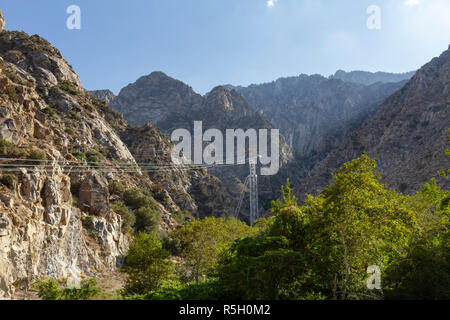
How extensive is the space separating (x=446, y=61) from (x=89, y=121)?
3694 inches

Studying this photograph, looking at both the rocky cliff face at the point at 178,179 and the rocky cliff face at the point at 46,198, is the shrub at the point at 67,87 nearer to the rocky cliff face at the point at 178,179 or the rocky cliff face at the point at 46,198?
the rocky cliff face at the point at 46,198

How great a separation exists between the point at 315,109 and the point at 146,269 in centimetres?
14695

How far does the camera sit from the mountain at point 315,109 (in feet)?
372

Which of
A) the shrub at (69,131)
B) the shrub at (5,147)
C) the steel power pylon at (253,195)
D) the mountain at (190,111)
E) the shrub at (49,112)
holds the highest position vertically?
the mountain at (190,111)

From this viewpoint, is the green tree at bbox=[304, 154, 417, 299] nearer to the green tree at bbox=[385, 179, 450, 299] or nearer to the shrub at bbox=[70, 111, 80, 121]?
the green tree at bbox=[385, 179, 450, 299]

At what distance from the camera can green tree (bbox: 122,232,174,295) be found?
1855cm

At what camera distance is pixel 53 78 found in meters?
47.5

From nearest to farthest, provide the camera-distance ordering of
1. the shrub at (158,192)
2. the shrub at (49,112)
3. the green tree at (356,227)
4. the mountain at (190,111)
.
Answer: the green tree at (356,227) < the shrub at (49,112) < the shrub at (158,192) < the mountain at (190,111)

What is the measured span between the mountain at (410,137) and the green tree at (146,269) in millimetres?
42246

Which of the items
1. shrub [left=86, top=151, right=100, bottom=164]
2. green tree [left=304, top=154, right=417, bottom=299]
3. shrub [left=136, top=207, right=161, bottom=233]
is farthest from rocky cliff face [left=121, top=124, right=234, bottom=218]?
green tree [left=304, top=154, right=417, bottom=299]

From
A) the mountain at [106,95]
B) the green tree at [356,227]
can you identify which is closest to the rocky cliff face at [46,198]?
the green tree at [356,227]

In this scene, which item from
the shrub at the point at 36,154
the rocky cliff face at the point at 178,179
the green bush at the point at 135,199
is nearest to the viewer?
the shrub at the point at 36,154

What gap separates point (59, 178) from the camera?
24.6 meters
